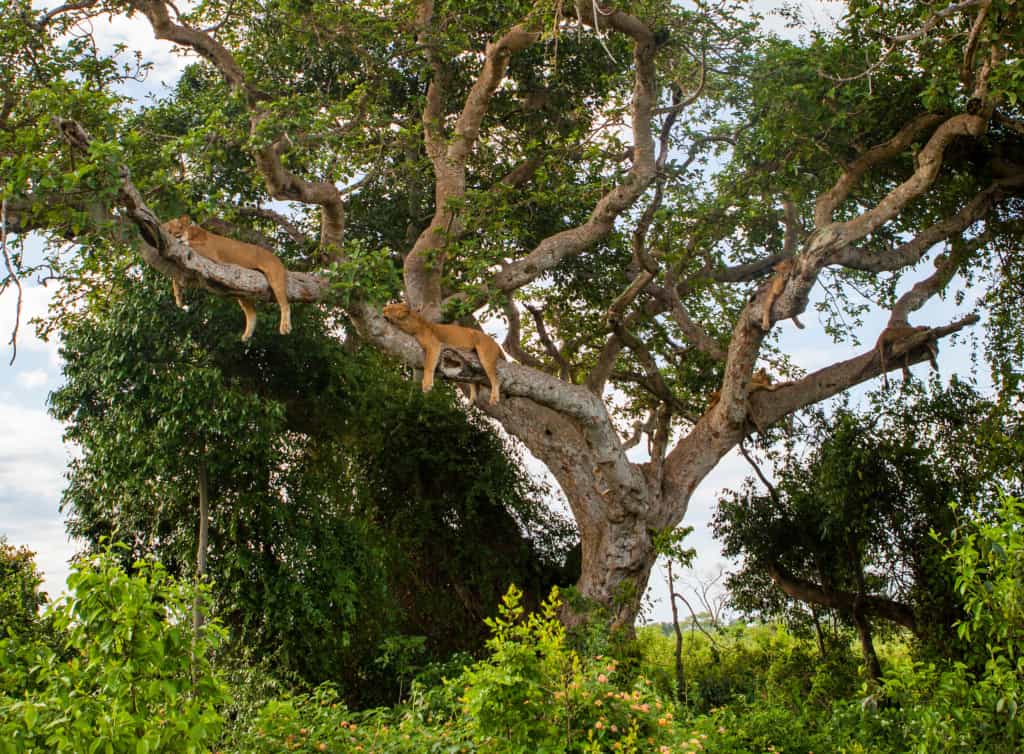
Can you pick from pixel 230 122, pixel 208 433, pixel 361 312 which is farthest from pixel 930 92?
pixel 208 433

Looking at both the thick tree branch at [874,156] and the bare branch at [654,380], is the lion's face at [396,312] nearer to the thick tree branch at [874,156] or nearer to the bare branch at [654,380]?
the bare branch at [654,380]

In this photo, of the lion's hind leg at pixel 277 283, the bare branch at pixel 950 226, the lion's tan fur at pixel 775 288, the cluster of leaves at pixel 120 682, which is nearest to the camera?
the cluster of leaves at pixel 120 682

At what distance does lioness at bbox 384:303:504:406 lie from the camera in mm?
7859

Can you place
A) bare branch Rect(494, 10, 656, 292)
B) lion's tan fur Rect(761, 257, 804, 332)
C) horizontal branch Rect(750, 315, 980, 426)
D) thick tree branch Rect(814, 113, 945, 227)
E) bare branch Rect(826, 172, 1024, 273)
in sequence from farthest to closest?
horizontal branch Rect(750, 315, 980, 426)
bare branch Rect(826, 172, 1024, 273)
thick tree branch Rect(814, 113, 945, 227)
bare branch Rect(494, 10, 656, 292)
lion's tan fur Rect(761, 257, 804, 332)

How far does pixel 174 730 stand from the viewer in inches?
134

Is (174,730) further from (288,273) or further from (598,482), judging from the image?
(598,482)

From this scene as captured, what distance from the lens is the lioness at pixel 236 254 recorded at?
22.7 feet

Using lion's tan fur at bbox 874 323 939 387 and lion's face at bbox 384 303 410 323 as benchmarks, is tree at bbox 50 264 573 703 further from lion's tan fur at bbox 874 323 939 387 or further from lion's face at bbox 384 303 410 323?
lion's tan fur at bbox 874 323 939 387

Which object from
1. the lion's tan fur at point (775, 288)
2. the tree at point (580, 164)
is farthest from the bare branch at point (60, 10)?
the lion's tan fur at point (775, 288)

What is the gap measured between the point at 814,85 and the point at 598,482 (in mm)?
4323

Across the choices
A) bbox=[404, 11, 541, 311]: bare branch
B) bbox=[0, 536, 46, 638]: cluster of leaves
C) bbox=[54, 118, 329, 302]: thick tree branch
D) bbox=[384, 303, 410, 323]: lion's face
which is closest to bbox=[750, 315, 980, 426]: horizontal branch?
bbox=[404, 11, 541, 311]: bare branch

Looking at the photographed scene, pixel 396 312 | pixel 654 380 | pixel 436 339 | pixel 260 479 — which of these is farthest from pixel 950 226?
pixel 260 479

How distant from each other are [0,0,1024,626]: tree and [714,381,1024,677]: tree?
2.77ft

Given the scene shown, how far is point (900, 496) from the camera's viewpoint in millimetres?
10281
